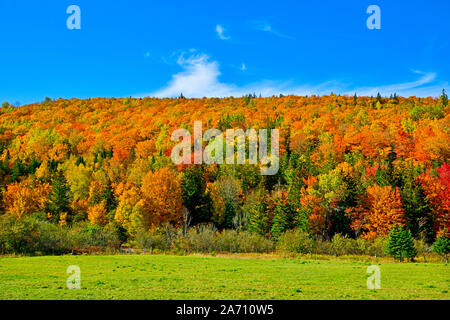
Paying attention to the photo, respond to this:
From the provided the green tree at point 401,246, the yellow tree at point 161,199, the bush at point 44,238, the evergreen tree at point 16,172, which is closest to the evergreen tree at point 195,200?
the yellow tree at point 161,199


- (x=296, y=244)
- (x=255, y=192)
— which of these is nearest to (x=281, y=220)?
(x=296, y=244)

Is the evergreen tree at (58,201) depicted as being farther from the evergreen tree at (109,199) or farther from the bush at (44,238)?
the bush at (44,238)

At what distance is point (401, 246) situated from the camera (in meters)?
50.7

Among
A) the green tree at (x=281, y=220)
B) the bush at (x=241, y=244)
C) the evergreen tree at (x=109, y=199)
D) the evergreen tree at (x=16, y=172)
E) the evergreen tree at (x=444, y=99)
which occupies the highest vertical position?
the evergreen tree at (x=444, y=99)

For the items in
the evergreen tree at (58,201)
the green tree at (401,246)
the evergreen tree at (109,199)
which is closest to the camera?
→ the green tree at (401,246)

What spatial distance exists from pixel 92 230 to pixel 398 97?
185 meters

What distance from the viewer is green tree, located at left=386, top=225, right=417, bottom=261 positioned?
50125mm

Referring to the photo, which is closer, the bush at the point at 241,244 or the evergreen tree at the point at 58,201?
the bush at the point at 241,244

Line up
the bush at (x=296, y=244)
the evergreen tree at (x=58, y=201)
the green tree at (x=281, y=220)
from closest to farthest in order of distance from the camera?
the bush at (x=296, y=244)
the green tree at (x=281, y=220)
the evergreen tree at (x=58, y=201)

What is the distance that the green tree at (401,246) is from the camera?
164ft

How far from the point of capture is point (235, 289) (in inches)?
872

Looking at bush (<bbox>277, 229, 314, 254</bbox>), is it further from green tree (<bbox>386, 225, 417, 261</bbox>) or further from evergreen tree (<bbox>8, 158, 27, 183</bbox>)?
evergreen tree (<bbox>8, 158, 27, 183</bbox>)

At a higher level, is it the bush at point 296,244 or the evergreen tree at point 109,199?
the evergreen tree at point 109,199
